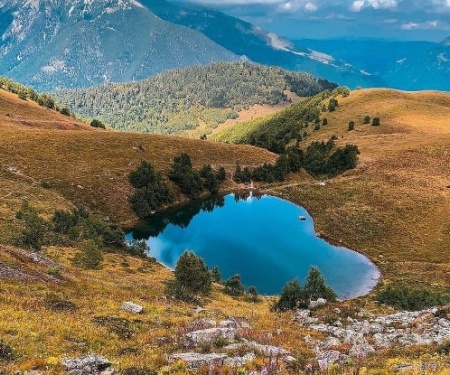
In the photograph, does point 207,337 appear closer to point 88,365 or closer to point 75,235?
point 88,365

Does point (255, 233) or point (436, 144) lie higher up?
point (436, 144)

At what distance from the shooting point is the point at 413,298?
56.4 m

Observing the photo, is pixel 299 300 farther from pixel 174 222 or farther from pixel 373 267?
pixel 174 222

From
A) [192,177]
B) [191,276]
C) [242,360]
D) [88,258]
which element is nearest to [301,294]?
[191,276]

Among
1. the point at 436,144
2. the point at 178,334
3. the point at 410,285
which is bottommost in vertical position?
the point at 410,285

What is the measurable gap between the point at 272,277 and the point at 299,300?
30956mm

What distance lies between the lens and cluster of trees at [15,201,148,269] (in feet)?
179

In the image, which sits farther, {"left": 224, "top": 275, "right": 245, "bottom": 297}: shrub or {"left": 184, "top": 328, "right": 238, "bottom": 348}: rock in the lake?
{"left": 224, "top": 275, "right": 245, "bottom": 297}: shrub

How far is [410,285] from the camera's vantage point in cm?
6962

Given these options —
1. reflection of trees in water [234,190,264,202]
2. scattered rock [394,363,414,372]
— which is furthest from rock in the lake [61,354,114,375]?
reflection of trees in water [234,190,264,202]

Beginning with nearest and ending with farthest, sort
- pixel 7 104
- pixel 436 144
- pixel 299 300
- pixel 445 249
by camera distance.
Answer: pixel 299 300, pixel 445 249, pixel 436 144, pixel 7 104

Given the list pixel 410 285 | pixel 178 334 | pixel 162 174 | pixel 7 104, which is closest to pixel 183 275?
pixel 178 334

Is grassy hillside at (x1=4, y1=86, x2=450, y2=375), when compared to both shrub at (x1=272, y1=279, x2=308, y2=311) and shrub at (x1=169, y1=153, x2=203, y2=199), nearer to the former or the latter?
shrub at (x1=272, y1=279, x2=308, y2=311)

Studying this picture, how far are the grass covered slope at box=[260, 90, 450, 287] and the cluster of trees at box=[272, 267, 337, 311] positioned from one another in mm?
26020
